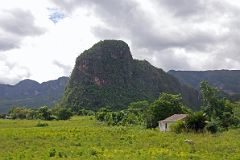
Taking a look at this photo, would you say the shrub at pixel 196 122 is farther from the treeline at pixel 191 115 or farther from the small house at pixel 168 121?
the small house at pixel 168 121

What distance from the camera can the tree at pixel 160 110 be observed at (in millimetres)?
77312

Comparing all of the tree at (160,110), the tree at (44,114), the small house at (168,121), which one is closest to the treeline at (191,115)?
the tree at (160,110)

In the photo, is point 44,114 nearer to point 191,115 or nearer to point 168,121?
point 168,121

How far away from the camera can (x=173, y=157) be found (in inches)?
1058

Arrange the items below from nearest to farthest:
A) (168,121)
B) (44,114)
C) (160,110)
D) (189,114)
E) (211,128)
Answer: (211,128), (189,114), (168,121), (160,110), (44,114)

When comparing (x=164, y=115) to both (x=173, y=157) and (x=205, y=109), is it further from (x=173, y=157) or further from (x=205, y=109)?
(x=173, y=157)

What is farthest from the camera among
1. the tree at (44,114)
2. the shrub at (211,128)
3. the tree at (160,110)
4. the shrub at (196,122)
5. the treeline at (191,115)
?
the tree at (44,114)

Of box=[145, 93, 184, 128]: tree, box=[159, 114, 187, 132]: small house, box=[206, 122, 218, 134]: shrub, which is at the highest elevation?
box=[145, 93, 184, 128]: tree

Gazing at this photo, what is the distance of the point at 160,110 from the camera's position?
7862 cm

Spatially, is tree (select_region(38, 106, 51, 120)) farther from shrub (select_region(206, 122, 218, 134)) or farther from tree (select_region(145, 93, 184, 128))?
shrub (select_region(206, 122, 218, 134))

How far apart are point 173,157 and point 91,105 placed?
162 metres

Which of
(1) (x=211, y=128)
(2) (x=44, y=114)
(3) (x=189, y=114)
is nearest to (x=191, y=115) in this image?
(1) (x=211, y=128)

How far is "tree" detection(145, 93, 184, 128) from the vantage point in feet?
254

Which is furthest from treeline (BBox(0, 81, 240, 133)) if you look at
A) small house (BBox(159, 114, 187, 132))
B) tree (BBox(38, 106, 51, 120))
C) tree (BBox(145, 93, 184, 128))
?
tree (BBox(38, 106, 51, 120))
